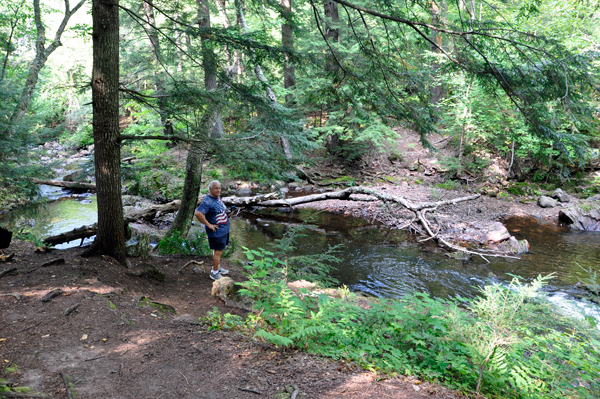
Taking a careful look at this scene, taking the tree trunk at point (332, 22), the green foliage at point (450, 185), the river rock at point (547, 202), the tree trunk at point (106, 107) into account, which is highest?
the tree trunk at point (332, 22)

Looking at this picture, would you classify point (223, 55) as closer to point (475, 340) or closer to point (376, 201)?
point (475, 340)

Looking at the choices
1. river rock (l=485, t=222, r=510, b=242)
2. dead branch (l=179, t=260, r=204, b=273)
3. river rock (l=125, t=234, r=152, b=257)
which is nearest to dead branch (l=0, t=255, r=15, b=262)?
river rock (l=125, t=234, r=152, b=257)

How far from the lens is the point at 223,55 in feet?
20.0

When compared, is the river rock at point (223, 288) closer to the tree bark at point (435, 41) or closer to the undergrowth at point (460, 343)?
the undergrowth at point (460, 343)

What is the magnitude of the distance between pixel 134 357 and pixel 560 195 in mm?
17660

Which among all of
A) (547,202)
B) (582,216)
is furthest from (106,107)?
(547,202)

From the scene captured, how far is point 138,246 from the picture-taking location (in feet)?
23.0

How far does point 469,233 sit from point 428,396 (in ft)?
31.0

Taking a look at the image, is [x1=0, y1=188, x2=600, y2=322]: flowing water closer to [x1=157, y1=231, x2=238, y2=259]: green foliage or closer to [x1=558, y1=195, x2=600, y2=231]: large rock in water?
[x1=558, y1=195, x2=600, y2=231]: large rock in water

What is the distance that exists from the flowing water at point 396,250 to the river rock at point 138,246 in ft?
8.89

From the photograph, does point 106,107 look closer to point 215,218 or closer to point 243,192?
point 215,218

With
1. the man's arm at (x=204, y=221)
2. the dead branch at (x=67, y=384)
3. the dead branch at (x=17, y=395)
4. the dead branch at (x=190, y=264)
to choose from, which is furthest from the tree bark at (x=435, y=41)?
the dead branch at (x=190, y=264)

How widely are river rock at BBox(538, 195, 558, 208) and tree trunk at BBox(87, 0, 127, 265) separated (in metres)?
16.2

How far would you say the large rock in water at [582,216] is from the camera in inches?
481
